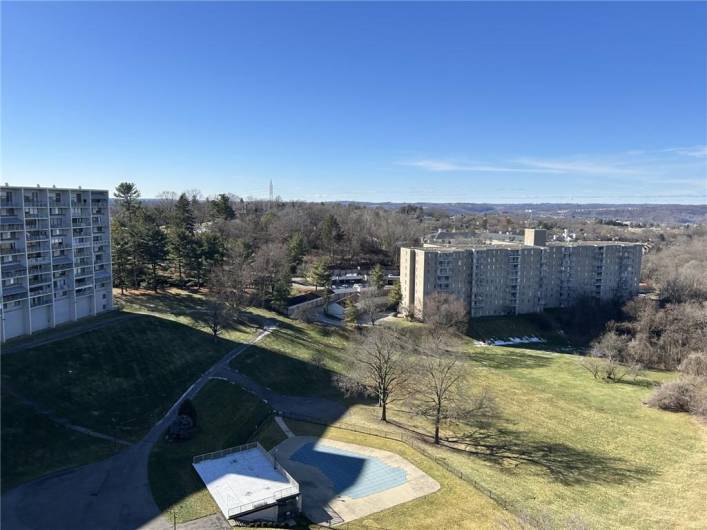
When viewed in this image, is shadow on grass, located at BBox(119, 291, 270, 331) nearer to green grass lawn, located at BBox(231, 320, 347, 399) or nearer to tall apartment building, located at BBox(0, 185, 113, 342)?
green grass lawn, located at BBox(231, 320, 347, 399)

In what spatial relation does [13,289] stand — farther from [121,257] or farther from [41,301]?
[121,257]

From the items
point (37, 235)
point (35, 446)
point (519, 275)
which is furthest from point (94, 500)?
point (519, 275)

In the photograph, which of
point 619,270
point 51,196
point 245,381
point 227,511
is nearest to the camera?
point 227,511

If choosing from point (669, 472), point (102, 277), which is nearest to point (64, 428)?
point (102, 277)

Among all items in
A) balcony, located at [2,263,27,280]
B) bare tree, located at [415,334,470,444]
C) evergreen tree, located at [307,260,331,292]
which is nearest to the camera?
bare tree, located at [415,334,470,444]

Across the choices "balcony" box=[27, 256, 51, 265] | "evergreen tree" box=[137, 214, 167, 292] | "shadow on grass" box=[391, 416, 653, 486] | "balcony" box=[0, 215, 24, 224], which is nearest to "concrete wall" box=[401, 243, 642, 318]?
"shadow on grass" box=[391, 416, 653, 486]

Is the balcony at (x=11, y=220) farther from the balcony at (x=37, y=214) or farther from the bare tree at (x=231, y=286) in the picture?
the bare tree at (x=231, y=286)

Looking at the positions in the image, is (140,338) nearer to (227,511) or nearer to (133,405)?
(133,405)
